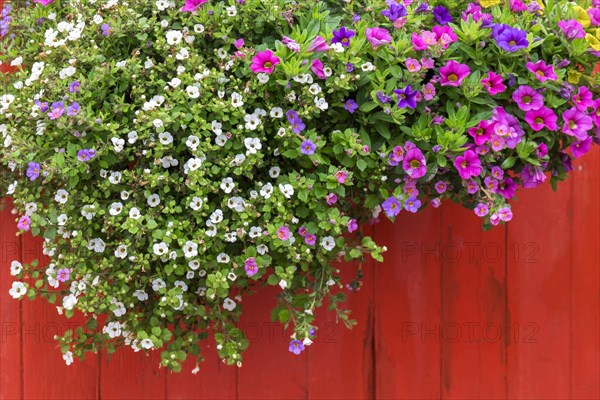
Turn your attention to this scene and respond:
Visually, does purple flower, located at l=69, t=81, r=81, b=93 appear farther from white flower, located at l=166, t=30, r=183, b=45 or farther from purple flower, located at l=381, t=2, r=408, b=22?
purple flower, located at l=381, t=2, r=408, b=22

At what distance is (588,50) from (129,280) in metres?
1.25

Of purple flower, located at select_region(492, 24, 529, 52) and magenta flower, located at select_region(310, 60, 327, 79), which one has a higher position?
purple flower, located at select_region(492, 24, 529, 52)

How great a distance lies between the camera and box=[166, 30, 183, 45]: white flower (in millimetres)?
1778

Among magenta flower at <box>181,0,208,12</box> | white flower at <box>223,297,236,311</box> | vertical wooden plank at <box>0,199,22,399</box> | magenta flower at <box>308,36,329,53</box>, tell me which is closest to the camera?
magenta flower at <box>308,36,329,53</box>

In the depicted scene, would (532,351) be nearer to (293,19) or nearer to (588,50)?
(588,50)

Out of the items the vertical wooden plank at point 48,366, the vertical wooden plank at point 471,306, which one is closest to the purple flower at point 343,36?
the vertical wooden plank at point 471,306

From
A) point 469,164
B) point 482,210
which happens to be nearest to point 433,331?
point 482,210

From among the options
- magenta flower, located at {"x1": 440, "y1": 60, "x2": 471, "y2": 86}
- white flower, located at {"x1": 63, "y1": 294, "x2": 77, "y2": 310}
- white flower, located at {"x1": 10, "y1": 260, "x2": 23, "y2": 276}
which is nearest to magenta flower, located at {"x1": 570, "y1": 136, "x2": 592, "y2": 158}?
magenta flower, located at {"x1": 440, "y1": 60, "x2": 471, "y2": 86}

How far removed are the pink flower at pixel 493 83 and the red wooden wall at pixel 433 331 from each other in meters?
0.71

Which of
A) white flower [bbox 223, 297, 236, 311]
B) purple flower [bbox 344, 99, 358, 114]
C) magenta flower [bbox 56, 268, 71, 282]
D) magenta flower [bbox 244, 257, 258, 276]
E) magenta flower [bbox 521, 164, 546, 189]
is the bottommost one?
white flower [bbox 223, 297, 236, 311]

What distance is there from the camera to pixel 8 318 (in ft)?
7.75

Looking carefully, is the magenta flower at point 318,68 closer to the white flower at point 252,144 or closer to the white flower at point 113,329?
the white flower at point 252,144

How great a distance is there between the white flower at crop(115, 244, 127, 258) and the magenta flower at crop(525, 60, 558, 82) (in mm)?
1042

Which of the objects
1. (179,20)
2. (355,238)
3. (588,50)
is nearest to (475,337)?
(355,238)
